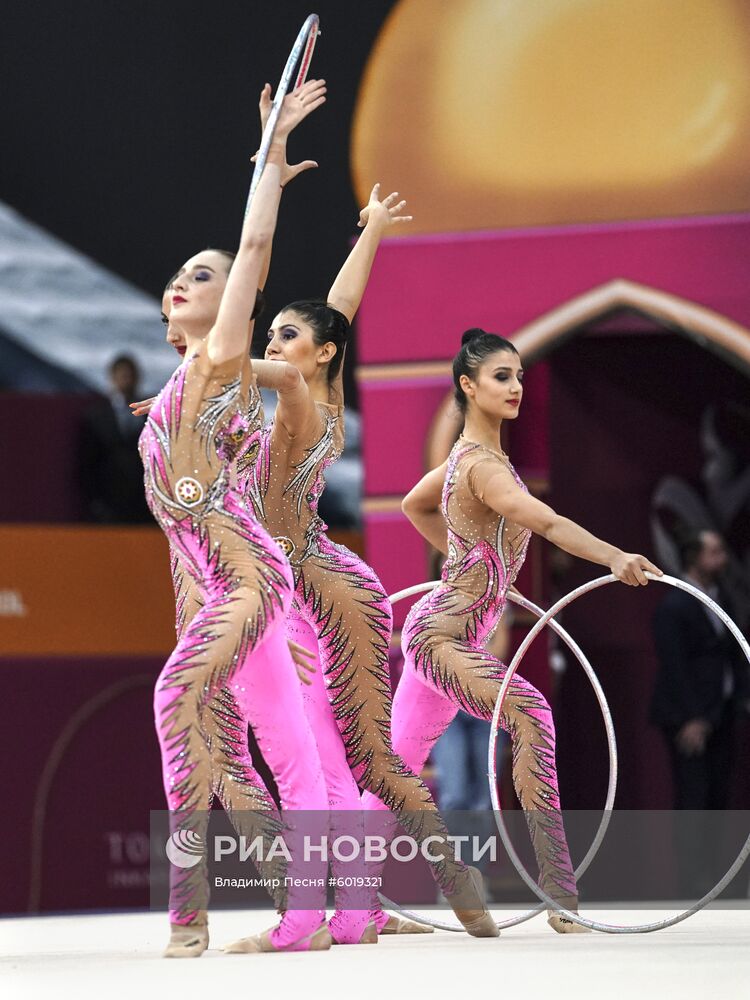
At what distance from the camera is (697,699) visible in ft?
22.4

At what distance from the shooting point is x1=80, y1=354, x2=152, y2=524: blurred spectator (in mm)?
7141

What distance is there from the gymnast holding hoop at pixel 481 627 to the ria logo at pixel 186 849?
942mm

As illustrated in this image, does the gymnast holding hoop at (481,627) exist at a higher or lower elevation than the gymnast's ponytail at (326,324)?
lower

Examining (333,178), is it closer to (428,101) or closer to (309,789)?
(428,101)

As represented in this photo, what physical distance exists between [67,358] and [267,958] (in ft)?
13.5

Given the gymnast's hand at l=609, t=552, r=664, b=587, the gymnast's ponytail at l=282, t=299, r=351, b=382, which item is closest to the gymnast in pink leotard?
the gymnast's ponytail at l=282, t=299, r=351, b=382

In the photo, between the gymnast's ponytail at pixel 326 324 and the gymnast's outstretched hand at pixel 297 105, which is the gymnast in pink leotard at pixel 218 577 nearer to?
the gymnast's outstretched hand at pixel 297 105

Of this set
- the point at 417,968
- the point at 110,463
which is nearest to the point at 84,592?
the point at 110,463

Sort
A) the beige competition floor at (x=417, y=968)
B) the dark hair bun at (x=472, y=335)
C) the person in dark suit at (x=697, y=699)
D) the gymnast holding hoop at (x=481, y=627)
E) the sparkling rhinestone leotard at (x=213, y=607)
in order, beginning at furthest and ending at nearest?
1. the person in dark suit at (x=697, y=699)
2. the dark hair bun at (x=472, y=335)
3. the gymnast holding hoop at (x=481, y=627)
4. the sparkling rhinestone leotard at (x=213, y=607)
5. the beige competition floor at (x=417, y=968)

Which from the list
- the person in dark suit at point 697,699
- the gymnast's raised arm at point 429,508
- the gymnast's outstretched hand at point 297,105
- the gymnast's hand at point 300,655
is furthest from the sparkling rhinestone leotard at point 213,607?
the person in dark suit at point 697,699

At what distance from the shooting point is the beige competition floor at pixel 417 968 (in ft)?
10.1

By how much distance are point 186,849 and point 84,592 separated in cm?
360

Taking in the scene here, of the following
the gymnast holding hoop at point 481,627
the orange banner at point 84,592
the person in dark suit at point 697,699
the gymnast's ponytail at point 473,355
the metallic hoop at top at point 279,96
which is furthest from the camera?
the orange banner at point 84,592

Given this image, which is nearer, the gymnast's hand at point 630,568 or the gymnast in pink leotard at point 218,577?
the gymnast in pink leotard at point 218,577
